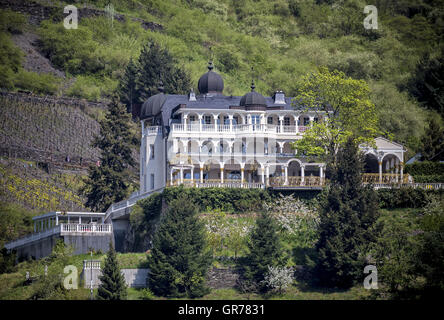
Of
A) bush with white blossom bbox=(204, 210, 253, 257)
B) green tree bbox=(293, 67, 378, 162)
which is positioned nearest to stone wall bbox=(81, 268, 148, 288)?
bush with white blossom bbox=(204, 210, 253, 257)

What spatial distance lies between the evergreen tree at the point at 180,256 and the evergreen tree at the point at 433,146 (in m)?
28.0

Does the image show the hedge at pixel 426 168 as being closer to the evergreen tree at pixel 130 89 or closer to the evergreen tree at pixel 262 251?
the evergreen tree at pixel 262 251

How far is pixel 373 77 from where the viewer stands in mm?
121750

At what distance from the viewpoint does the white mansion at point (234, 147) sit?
255ft

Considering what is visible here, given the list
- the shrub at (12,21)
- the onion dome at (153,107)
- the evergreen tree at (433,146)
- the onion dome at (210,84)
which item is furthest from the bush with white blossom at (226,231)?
the shrub at (12,21)

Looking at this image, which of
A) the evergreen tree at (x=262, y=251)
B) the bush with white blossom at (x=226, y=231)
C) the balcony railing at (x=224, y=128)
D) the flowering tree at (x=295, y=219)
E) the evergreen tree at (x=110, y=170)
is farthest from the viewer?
the evergreen tree at (x=110, y=170)

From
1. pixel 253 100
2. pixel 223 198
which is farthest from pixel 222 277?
pixel 253 100

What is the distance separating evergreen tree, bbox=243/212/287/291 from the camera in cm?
6475

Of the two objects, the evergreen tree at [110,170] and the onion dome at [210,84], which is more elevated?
the onion dome at [210,84]

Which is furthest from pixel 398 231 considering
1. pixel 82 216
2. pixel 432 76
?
pixel 432 76

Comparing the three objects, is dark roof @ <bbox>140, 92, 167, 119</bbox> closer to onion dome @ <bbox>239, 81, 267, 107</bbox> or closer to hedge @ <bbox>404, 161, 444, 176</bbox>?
onion dome @ <bbox>239, 81, 267, 107</bbox>

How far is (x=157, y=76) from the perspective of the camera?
10262 centimetres

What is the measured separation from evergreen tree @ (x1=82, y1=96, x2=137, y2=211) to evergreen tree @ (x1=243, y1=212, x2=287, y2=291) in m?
21.2
